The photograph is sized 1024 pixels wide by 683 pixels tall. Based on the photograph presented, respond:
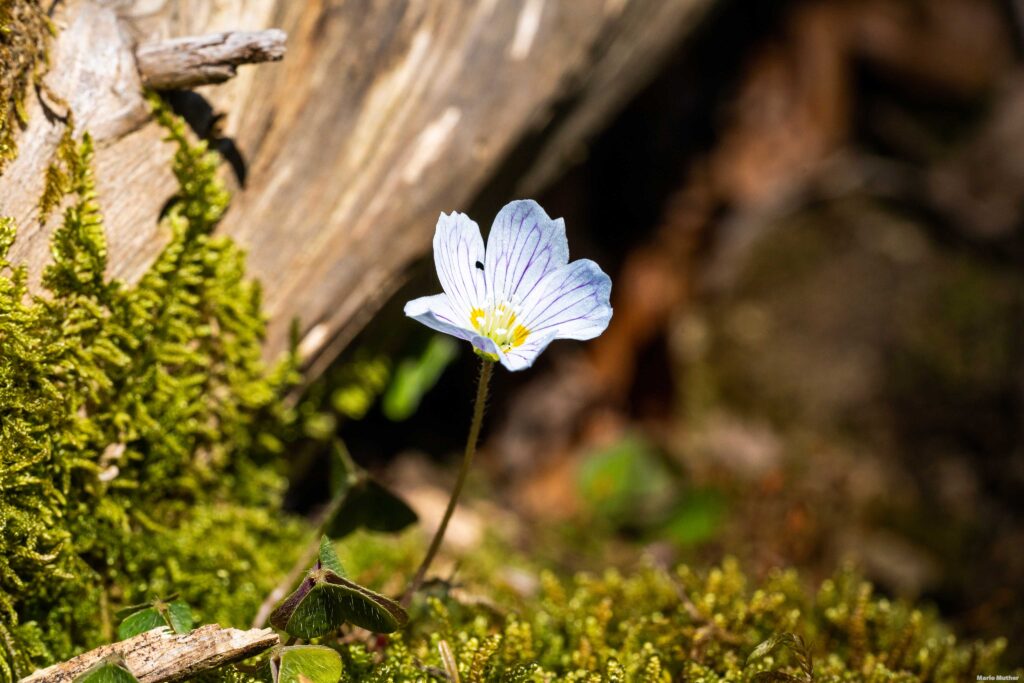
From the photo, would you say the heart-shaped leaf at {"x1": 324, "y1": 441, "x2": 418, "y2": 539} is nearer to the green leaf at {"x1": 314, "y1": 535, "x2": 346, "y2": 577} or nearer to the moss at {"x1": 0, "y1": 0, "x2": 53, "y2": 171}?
the green leaf at {"x1": 314, "y1": 535, "x2": 346, "y2": 577}

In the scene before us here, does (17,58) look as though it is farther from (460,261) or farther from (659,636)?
(659,636)

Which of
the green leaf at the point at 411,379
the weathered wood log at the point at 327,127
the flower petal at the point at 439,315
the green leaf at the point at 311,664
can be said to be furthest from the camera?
the green leaf at the point at 411,379

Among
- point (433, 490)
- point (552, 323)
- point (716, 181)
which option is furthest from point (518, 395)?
point (552, 323)

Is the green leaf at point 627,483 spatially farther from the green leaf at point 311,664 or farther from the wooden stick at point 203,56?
the wooden stick at point 203,56

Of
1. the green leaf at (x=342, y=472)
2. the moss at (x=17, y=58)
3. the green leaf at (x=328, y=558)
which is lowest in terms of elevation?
the green leaf at (x=328, y=558)

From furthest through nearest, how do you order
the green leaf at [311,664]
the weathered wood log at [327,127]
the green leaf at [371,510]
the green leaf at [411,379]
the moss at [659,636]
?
the green leaf at [411,379], the green leaf at [371,510], the weathered wood log at [327,127], the moss at [659,636], the green leaf at [311,664]

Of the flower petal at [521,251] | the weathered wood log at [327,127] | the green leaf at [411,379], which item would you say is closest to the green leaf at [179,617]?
the weathered wood log at [327,127]

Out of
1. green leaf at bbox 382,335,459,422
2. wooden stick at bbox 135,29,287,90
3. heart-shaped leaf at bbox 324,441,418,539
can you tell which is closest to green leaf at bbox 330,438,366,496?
heart-shaped leaf at bbox 324,441,418,539
